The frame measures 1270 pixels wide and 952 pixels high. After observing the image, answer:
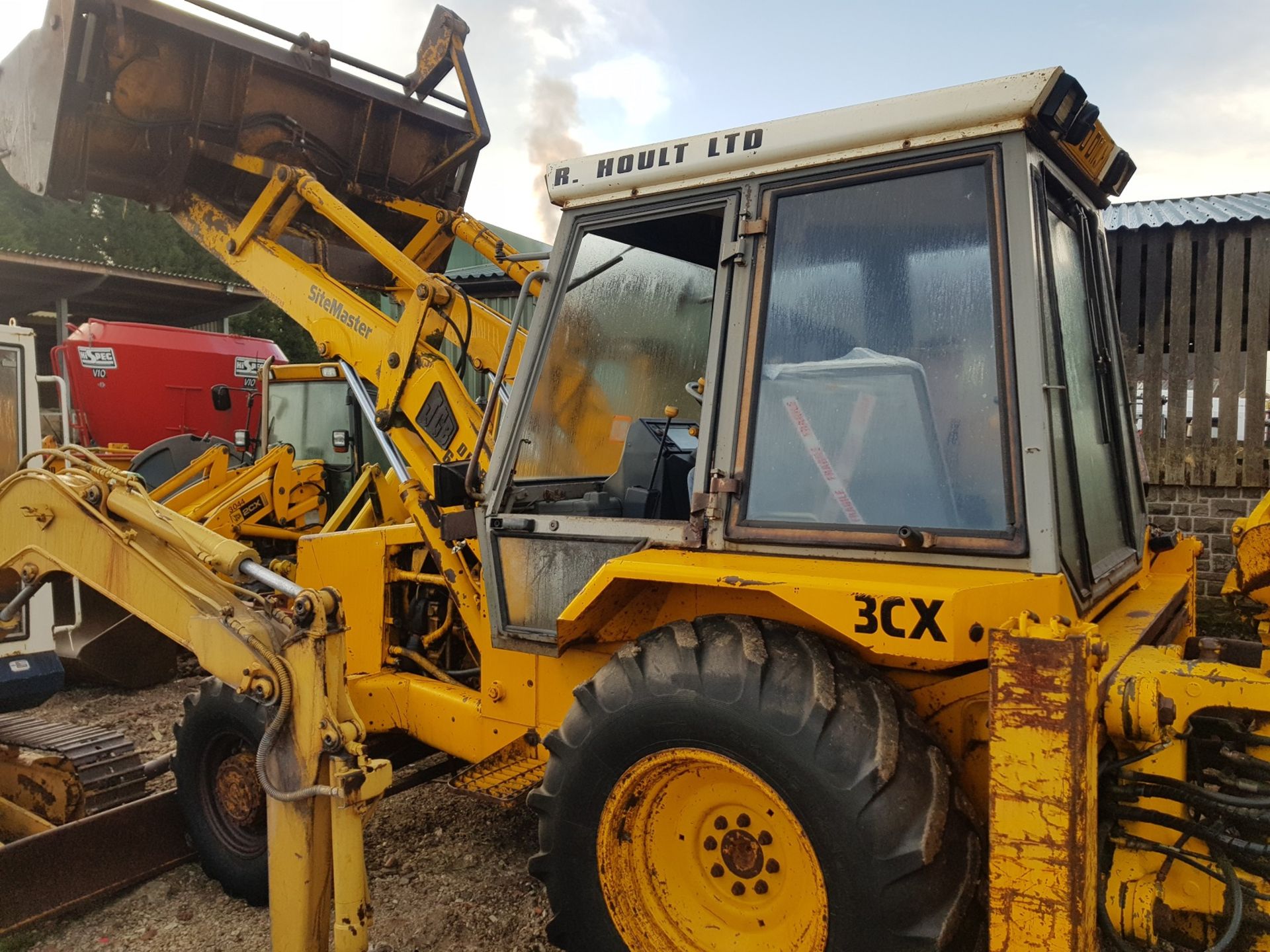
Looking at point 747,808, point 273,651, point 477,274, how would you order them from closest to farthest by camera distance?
point 747,808, point 273,651, point 477,274

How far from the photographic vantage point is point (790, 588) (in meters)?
2.21

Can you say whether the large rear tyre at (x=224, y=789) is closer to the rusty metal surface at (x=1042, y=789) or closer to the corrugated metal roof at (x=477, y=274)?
the rusty metal surface at (x=1042, y=789)

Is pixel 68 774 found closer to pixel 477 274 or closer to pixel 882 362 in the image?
pixel 882 362

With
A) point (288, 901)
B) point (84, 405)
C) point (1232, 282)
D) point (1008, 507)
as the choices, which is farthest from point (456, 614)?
point (84, 405)

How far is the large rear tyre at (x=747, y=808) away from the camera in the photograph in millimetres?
2020

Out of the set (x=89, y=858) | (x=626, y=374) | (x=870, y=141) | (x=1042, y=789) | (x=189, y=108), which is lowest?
(x=89, y=858)

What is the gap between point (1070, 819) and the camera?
1816 millimetres

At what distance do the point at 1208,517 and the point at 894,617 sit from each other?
23.4ft

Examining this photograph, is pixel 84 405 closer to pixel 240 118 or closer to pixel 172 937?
pixel 240 118

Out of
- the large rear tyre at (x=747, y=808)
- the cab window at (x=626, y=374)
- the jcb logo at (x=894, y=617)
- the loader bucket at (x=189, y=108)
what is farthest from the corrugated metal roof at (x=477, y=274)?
the jcb logo at (x=894, y=617)

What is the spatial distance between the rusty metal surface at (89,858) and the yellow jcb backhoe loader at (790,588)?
0.17 meters

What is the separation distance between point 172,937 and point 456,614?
1484mm

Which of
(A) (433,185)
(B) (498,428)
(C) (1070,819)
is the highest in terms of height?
(A) (433,185)

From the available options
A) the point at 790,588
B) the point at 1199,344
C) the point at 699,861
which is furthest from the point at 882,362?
the point at 1199,344
